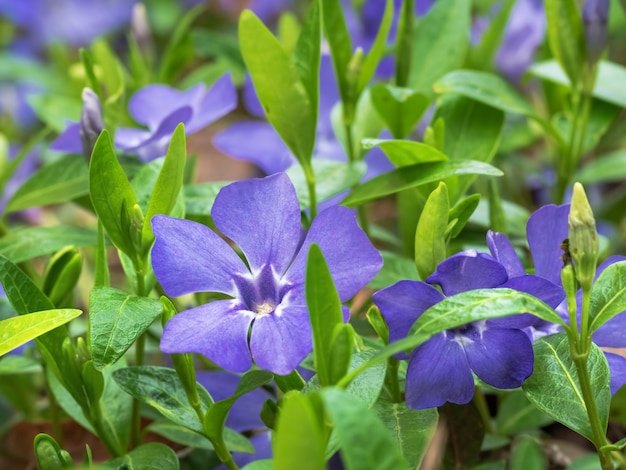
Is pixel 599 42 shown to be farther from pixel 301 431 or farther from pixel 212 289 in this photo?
pixel 301 431

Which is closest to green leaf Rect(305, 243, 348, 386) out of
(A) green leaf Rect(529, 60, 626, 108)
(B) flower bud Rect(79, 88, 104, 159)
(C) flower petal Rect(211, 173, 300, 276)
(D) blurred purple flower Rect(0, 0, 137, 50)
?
(C) flower petal Rect(211, 173, 300, 276)

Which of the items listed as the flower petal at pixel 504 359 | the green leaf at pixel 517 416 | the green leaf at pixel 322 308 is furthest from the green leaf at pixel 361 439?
the green leaf at pixel 517 416

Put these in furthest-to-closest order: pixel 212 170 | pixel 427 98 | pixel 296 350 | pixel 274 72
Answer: pixel 212 170 < pixel 427 98 < pixel 274 72 < pixel 296 350

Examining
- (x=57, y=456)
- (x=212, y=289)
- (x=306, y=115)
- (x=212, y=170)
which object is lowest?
(x=212, y=170)

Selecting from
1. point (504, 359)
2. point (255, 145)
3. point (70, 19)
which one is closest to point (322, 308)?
point (504, 359)

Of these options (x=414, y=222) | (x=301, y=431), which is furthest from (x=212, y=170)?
(x=301, y=431)

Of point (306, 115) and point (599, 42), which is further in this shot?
point (599, 42)
